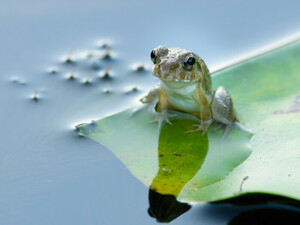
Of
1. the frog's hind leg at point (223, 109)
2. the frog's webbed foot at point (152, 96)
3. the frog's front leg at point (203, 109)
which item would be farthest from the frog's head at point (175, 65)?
the frog's webbed foot at point (152, 96)

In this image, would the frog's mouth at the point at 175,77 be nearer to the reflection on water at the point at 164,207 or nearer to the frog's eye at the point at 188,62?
the frog's eye at the point at 188,62

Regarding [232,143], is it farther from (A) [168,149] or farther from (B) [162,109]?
(B) [162,109]

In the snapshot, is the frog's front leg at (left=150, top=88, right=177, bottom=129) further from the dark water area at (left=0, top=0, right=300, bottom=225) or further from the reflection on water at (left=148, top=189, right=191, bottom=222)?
the reflection on water at (left=148, top=189, right=191, bottom=222)

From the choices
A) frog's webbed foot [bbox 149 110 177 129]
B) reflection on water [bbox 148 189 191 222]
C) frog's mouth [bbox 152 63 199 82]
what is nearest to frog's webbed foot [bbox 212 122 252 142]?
frog's webbed foot [bbox 149 110 177 129]

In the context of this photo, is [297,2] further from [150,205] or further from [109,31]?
[150,205]

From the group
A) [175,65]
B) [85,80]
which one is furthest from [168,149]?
[85,80]

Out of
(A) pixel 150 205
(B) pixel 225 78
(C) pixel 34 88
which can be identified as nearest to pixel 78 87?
(C) pixel 34 88
